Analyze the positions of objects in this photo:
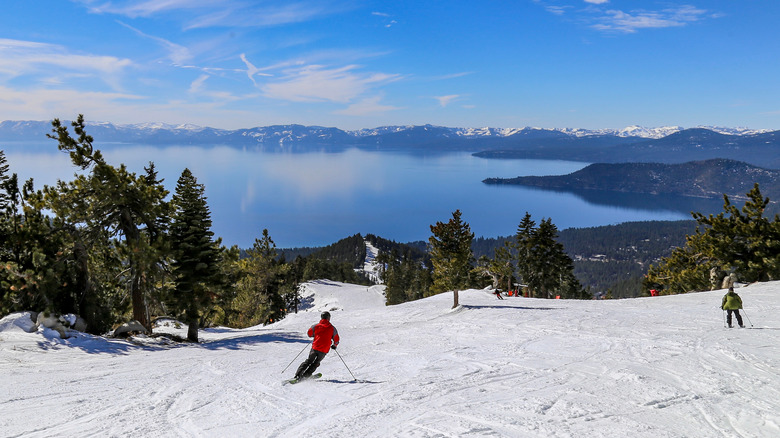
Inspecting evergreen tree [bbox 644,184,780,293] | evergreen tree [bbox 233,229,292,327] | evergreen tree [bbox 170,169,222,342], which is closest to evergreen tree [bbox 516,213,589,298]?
evergreen tree [bbox 644,184,780,293]

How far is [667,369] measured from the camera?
10438 mm

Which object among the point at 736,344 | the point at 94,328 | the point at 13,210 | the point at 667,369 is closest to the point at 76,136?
the point at 13,210

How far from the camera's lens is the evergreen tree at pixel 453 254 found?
25062 millimetres

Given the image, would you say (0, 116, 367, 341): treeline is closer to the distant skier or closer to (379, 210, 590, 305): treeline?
(379, 210, 590, 305): treeline

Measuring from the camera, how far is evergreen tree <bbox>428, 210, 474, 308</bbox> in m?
25.1

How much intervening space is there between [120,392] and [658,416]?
32.8ft

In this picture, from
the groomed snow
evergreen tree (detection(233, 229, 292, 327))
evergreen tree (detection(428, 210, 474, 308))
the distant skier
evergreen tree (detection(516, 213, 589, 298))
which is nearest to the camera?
the groomed snow

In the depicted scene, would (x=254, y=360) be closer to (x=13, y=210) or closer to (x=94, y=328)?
(x=94, y=328)

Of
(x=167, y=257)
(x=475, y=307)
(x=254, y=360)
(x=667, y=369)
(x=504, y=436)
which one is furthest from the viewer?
(x=475, y=307)

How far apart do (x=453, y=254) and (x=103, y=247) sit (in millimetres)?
17210

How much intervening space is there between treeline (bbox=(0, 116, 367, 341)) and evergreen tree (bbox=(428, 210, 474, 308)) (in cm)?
1136

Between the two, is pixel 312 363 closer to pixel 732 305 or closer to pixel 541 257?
pixel 732 305

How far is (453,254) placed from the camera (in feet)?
84.0

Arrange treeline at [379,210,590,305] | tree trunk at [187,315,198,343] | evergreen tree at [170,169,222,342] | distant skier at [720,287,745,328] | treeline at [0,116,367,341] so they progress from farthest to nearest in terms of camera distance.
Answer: treeline at [379,210,590,305] → tree trunk at [187,315,198,343] → evergreen tree at [170,169,222,342] → treeline at [0,116,367,341] → distant skier at [720,287,745,328]
